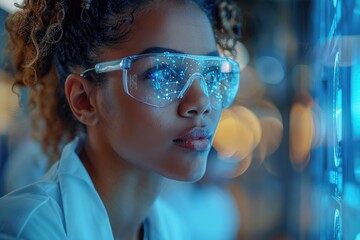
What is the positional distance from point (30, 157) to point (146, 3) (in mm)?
1273

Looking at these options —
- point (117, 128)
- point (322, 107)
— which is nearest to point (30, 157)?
point (117, 128)

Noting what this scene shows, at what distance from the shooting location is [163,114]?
1297 mm

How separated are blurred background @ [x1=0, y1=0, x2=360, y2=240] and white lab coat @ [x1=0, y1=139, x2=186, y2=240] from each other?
0.61 m

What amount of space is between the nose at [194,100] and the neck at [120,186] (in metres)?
0.30

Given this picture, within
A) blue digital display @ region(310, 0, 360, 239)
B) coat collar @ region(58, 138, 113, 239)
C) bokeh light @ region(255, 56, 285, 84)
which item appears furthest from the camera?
bokeh light @ region(255, 56, 285, 84)

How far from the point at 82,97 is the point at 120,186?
0.99 ft

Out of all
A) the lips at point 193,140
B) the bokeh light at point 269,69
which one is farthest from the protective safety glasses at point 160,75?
the bokeh light at point 269,69

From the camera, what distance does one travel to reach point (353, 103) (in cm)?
80

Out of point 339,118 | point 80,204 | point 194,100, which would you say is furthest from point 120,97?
point 339,118

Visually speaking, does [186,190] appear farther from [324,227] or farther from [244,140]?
[244,140]

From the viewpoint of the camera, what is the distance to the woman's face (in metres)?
1.30

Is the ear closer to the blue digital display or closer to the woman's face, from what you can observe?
the woman's face

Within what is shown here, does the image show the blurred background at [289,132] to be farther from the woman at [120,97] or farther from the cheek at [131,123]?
the cheek at [131,123]

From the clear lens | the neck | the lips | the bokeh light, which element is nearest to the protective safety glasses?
the clear lens
